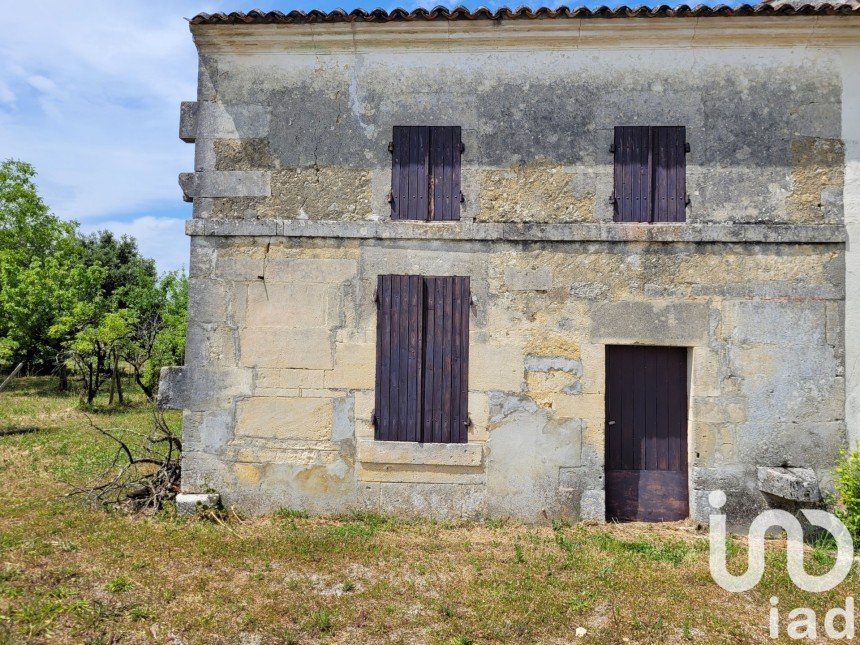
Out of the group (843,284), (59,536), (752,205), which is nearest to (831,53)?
(752,205)

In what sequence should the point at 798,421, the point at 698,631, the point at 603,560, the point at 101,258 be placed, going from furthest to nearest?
the point at 101,258
the point at 798,421
the point at 603,560
the point at 698,631

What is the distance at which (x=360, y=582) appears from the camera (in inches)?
167

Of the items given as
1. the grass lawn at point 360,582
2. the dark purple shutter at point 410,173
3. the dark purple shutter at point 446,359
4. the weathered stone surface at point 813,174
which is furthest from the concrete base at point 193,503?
the weathered stone surface at point 813,174

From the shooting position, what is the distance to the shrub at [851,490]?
194 inches

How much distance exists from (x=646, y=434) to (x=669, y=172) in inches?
107

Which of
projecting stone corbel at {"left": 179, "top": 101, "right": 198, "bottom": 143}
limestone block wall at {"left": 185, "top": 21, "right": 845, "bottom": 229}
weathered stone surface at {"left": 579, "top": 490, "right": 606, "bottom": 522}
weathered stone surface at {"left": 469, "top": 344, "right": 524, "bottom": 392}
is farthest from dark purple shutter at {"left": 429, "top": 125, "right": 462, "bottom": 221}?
weathered stone surface at {"left": 579, "top": 490, "right": 606, "bottom": 522}

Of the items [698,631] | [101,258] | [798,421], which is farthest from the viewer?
[101,258]

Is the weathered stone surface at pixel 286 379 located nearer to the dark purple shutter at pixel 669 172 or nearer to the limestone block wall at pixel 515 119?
the limestone block wall at pixel 515 119

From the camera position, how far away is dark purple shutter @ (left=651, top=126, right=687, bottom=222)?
5.59m

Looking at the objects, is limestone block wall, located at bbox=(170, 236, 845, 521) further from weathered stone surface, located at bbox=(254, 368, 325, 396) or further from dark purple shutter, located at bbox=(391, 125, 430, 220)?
dark purple shutter, located at bbox=(391, 125, 430, 220)

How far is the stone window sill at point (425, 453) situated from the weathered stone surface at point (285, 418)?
0.58 m

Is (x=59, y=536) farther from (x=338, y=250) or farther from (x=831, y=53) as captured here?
(x=831, y=53)

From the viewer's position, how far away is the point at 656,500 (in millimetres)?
5598

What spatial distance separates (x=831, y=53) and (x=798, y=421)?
3.77m
